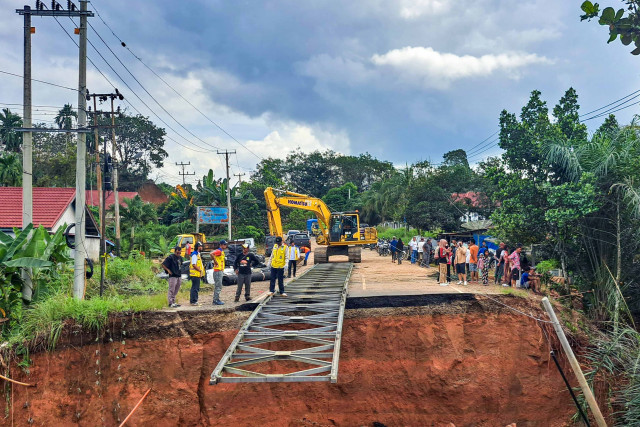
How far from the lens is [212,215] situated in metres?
37.2

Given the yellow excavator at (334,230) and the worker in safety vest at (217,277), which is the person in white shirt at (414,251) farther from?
the worker in safety vest at (217,277)

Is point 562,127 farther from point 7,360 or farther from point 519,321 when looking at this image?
point 7,360

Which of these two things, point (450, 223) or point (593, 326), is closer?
point (593, 326)

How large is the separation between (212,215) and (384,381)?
27.2 metres

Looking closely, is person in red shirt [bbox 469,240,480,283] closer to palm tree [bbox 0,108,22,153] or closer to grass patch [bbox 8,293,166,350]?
grass patch [bbox 8,293,166,350]

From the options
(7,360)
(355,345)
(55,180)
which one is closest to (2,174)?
(55,180)

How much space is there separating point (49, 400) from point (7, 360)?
1.27 meters

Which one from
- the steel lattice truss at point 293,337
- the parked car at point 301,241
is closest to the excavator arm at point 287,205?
the steel lattice truss at point 293,337

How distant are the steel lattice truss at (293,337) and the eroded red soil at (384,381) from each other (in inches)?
37.9

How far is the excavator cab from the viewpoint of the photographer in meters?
23.7

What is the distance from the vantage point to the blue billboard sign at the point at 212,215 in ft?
121

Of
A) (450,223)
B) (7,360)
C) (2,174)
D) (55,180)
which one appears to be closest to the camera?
A: (7,360)

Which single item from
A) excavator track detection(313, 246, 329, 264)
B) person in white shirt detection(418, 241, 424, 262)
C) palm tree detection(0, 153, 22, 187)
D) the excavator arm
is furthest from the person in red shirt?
palm tree detection(0, 153, 22, 187)

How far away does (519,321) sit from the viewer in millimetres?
12352
